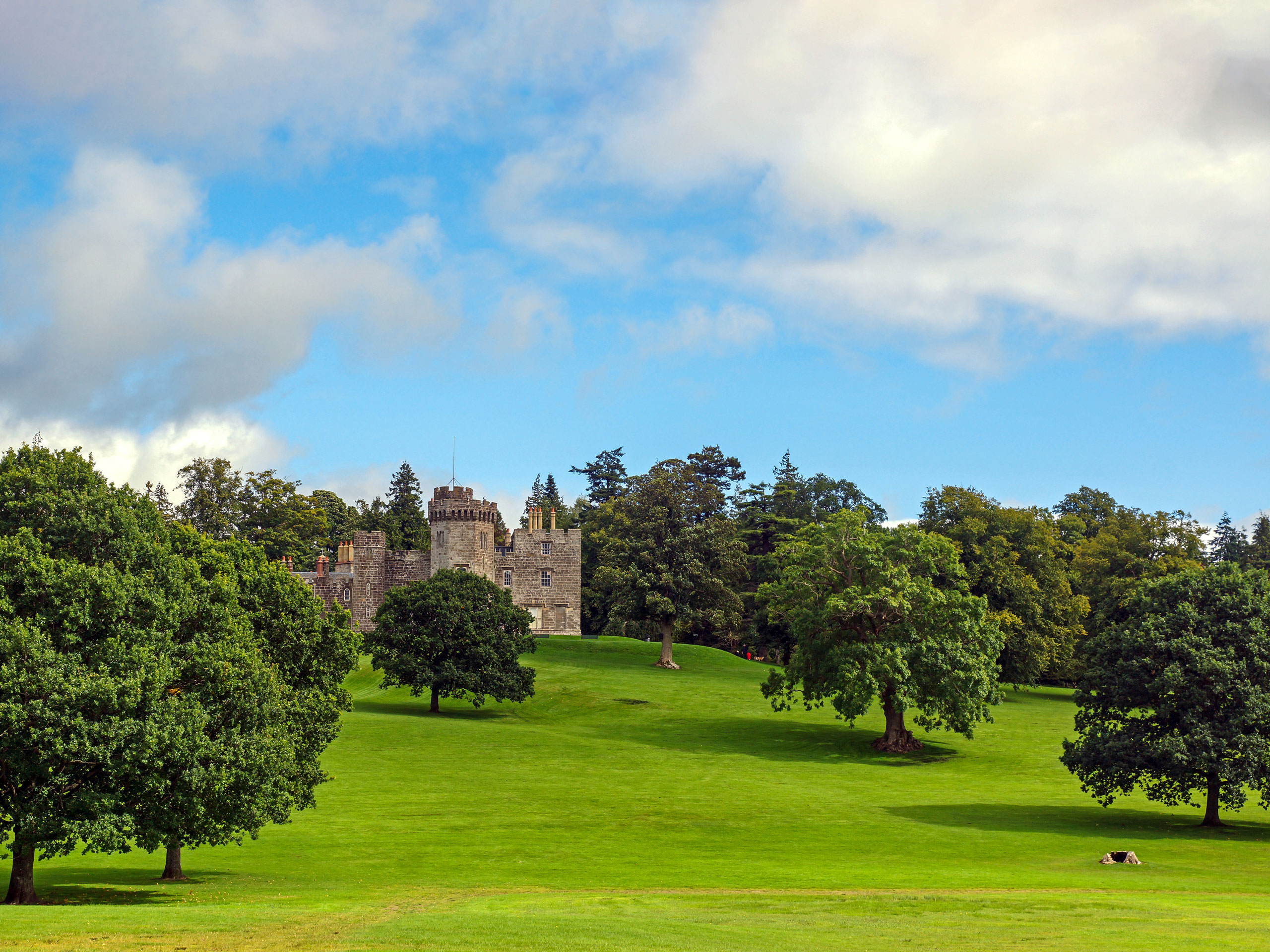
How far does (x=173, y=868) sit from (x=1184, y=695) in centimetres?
3293

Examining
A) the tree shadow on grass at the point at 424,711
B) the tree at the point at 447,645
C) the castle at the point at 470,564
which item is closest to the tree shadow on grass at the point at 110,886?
the tree shadow on grass at the point at 424,711

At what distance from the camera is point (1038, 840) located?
3822 cm

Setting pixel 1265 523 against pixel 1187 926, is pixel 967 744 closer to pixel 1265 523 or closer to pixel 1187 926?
pixel 1187 926

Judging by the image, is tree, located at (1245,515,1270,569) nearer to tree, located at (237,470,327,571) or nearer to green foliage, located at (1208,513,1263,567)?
green foliage, located at (1208,513,1263,567)

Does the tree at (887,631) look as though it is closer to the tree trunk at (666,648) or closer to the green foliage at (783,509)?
the tree trunk at (666,648)

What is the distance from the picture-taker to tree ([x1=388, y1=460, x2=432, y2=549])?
→ 127750 mm

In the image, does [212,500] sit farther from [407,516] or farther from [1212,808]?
[1212,808]

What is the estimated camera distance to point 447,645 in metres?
70.3

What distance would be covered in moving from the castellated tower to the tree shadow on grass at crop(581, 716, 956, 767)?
2849 cm

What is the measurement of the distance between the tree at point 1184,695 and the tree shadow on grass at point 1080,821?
3.33ft

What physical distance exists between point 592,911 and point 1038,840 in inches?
772

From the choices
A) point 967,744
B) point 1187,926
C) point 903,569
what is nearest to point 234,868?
point 1187,926

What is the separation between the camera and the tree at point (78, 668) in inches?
995

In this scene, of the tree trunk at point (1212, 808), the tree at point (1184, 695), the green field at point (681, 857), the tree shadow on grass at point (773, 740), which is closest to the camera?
the green field at point (681, 857)
